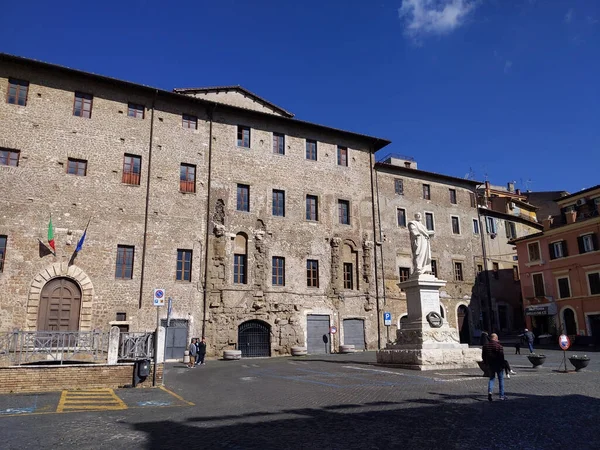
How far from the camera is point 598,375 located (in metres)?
14.1

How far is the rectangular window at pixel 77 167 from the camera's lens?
23797 mm

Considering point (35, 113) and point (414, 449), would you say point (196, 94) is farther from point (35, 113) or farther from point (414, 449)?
point (414, 449)

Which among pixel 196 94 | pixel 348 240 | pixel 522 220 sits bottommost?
pixel 348 240

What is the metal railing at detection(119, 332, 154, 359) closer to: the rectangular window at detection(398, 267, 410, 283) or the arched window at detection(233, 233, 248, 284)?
the arched window at detection(233, 233, 248, 284)

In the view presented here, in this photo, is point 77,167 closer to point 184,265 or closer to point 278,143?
point 184,265

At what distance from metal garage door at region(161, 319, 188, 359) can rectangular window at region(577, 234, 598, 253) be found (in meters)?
26.3

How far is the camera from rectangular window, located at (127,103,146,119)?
25.8 m

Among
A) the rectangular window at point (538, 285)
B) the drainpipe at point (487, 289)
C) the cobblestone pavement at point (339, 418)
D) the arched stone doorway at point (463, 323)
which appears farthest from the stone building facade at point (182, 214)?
the rectangular window at point (538, 285)

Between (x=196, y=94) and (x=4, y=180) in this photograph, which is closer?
(x=4, y=180)

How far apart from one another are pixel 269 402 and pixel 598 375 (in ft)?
33.3

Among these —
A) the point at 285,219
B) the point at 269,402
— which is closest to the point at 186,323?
the point at 285,219

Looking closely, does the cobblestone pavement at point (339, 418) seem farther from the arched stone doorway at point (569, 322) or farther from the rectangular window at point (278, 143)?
the arched stone doorway at point (569, 322)

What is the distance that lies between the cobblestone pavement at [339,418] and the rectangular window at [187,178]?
14.9 m

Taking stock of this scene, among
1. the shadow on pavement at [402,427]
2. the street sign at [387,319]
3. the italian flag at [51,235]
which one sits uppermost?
the italian flag at [51,235]
